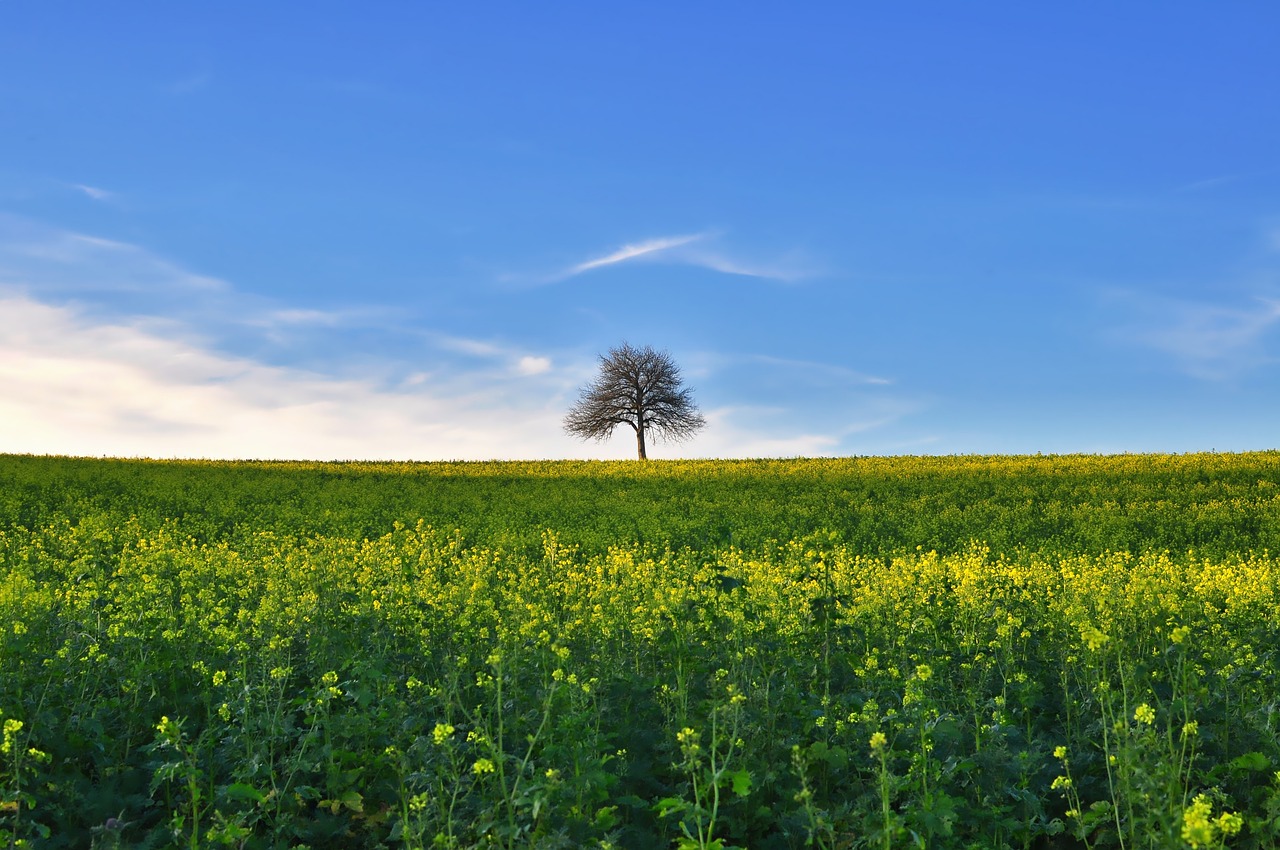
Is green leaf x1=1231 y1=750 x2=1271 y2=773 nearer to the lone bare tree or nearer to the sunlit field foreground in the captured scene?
the sunlit field foreground

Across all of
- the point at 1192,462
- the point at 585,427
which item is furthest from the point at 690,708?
the point at 585,427

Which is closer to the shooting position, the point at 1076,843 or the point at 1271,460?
the point at 1076,843

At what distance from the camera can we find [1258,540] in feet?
75.5

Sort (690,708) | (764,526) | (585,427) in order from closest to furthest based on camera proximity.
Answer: (690,708) → (764,526) → (585,427)

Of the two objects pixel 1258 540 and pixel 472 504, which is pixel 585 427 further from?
pixel 1258 540

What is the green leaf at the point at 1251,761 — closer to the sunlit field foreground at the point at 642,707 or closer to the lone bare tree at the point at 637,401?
the sunlit field foreground at the point at 642,707

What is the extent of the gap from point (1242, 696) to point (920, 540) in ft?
53.8

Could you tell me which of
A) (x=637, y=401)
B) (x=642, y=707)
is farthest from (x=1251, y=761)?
(x=637, y=401)

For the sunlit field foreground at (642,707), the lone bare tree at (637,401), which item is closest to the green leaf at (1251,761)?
the sunlit field foreground at (642,707)

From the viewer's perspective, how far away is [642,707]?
24.2ft

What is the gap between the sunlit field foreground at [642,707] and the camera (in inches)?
206

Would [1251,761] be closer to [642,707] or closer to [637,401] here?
[642,707]

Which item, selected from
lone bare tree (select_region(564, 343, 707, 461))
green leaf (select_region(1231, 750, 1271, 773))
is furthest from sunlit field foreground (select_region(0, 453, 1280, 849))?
lone bare tree (select_region(564, 343, 707, 461))

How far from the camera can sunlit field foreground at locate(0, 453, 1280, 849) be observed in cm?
524
